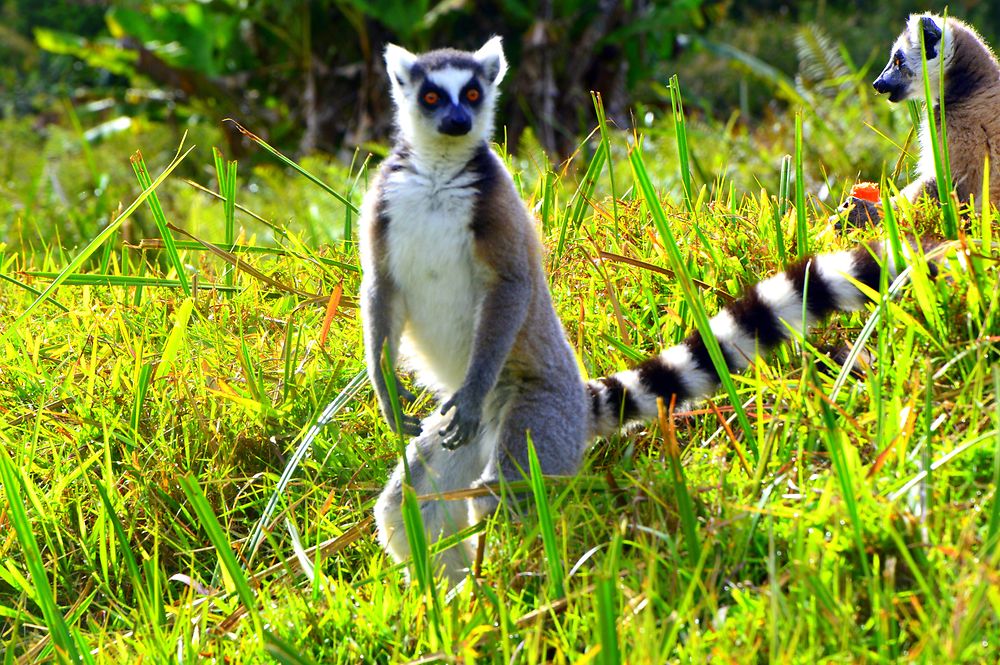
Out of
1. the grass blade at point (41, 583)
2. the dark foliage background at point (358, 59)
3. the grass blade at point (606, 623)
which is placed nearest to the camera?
the grass blade at point (606, 623)

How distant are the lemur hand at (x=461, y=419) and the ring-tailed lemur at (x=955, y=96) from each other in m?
1.52

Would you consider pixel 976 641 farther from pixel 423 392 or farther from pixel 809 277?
pixel 423 392

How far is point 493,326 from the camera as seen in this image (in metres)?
2.83

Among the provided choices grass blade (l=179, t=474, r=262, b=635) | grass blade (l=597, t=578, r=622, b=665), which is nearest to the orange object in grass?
grass blade (l=597, t=578, r=622, b=665)

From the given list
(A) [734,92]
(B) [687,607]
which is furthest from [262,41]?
(B) [687,607]

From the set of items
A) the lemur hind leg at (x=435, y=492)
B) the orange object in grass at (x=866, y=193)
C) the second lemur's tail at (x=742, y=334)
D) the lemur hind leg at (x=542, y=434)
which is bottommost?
the lemur hind leg at (x=435, y=492)

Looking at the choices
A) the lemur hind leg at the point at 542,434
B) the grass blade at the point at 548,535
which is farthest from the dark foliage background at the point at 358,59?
the grass blade at the point at 548,535

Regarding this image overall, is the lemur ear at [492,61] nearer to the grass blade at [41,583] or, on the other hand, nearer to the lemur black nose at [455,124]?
the lemur black nose at [455,124]

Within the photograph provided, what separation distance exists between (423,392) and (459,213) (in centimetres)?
69

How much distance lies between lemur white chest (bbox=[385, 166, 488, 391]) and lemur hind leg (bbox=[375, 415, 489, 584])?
221 millimetres

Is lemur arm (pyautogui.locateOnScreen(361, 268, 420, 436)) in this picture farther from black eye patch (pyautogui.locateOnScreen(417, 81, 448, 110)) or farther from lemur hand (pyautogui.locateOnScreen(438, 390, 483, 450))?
black eye patch (pyautogui.locateOnScreen(417, 81, 448, 110))

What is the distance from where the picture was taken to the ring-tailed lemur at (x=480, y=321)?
2.82m

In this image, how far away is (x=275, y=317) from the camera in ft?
12.5

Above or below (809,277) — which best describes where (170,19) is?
above
